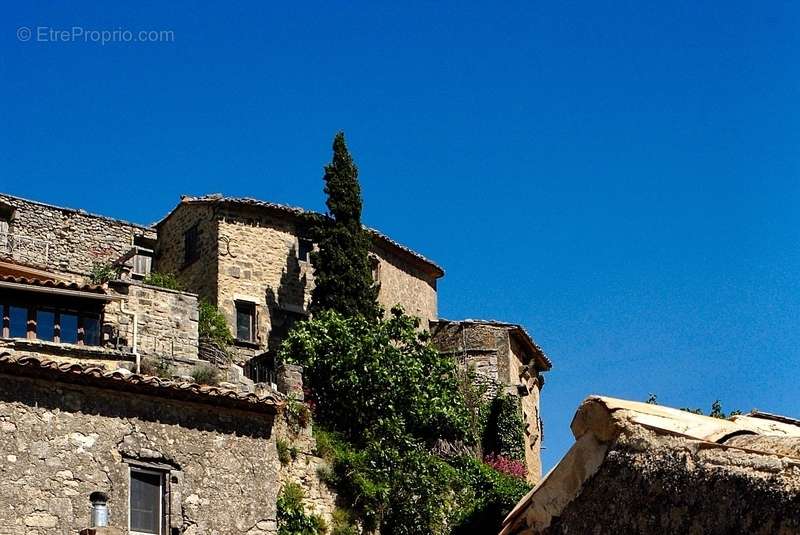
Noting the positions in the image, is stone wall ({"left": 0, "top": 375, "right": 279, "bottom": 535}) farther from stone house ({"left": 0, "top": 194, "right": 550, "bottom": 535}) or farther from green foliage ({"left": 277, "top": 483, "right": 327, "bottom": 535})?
green foliage ({"left": 277, "top": 483, "right": 327, "bottom": 535})

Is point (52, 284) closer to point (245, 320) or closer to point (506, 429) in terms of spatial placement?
point (245, 320)

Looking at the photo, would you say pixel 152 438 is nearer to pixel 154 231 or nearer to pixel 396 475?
pixel 396 475

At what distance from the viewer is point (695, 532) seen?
5.10 m

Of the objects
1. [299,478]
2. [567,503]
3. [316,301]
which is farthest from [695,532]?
[316,301]

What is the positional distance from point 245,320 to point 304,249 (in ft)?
11.7

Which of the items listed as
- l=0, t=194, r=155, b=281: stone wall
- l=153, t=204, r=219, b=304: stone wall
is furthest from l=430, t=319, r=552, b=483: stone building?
l=0, t=194, r=155, b=281: stone wall

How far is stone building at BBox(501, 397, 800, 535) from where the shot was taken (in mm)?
4863

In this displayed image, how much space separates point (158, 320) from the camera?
2947 cm

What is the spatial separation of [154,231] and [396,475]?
1805cm

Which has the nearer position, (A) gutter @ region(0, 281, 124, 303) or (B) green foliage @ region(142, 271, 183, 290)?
(A) gutter @ region(0, 281, 124, 303)

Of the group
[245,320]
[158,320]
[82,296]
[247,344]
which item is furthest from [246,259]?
[82,296]

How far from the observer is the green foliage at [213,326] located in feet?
113

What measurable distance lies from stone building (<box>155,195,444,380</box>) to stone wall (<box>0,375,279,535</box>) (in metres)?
15.0

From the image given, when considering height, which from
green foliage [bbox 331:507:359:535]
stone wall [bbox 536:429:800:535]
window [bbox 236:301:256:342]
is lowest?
stone wall [bbox 536:429:800:535]
